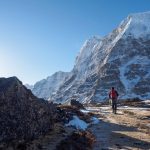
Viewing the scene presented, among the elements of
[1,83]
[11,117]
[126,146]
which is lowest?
[126,146]

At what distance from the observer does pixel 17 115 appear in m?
16.8

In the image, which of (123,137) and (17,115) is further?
(123,137)

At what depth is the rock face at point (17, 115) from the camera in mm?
15898

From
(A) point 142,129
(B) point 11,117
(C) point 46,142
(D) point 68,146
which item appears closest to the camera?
(D) point 68,146

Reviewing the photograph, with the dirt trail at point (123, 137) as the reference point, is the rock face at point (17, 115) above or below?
above

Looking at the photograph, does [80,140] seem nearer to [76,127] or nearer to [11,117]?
[11,117]

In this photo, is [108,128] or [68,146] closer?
[68,146]

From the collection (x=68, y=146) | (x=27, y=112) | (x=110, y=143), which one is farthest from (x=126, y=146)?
(x=27, y=112)

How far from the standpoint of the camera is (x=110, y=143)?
18031 millimetres

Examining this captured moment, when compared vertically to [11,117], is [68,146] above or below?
below

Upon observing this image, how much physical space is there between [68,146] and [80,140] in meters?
1.98

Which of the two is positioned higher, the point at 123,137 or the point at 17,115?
the point at 17,115

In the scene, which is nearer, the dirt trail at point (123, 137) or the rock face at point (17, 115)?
the rock face at point (17, 115)

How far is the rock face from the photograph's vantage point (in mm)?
15898
